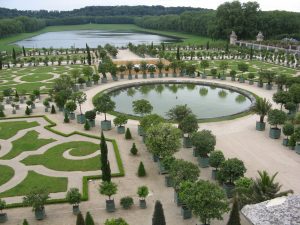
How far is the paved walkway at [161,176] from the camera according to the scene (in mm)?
24031

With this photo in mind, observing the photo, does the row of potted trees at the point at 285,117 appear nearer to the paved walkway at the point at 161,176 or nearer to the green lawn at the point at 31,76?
Result: the paved walkway at the point at 161,176

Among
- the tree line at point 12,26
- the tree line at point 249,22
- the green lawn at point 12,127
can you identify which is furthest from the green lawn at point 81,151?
the tree line at point 12,26

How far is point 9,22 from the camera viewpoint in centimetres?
16600

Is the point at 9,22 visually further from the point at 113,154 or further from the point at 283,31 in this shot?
the point at 113,154

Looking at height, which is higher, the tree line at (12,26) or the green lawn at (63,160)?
the tree line at (12,26)

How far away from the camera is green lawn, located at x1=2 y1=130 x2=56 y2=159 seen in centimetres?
3436

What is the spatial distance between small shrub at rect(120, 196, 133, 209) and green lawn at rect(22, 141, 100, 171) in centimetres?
697

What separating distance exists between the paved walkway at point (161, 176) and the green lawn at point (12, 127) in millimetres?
3388

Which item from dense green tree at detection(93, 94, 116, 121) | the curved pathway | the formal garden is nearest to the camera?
the formal garden

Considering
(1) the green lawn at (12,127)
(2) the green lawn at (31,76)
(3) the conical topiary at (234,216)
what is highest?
(3) the conical topiary at (234,216)

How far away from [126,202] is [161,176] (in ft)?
18.6

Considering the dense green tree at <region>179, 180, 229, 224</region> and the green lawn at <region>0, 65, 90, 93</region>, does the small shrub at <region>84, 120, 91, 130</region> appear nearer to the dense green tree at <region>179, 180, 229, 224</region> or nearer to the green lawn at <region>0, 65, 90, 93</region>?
the dense green tree at <region>179, 180, 229, 224</region>

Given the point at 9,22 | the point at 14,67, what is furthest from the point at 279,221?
the point at 9,22

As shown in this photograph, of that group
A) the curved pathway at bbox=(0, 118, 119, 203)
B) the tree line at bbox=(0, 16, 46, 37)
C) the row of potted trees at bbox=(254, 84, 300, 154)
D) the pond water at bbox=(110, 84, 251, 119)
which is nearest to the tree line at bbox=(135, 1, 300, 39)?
the pond water at bbox=(110, 84, 251, 119)
